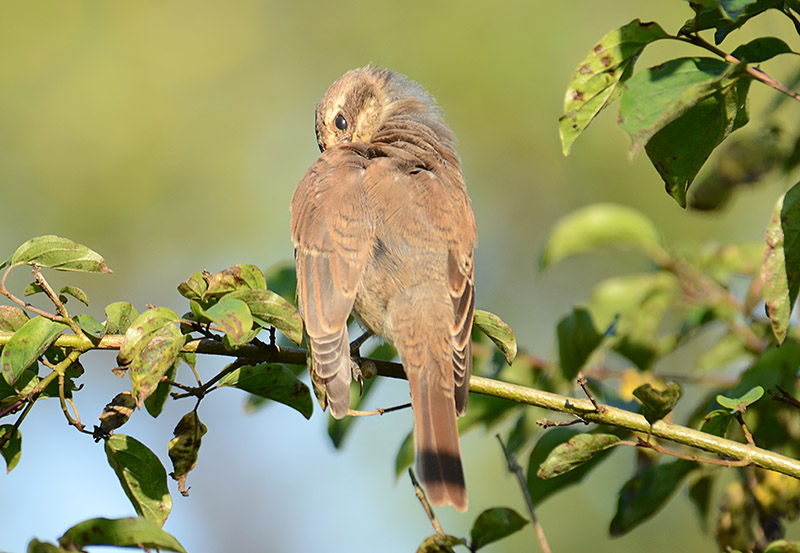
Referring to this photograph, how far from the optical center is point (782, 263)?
2.42 m

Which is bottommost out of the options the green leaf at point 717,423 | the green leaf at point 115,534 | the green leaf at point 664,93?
the green leaf at point 717,423

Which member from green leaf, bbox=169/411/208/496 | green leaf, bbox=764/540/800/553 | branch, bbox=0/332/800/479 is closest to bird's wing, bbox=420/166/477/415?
branch, bbox=0/332/800/479

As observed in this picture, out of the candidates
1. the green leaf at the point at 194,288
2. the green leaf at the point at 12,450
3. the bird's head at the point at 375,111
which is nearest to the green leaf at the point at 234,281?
the green leaf at the point at 194,288

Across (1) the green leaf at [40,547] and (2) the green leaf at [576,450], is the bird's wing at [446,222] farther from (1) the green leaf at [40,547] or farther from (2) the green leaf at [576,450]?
(1) the green leaf at [40,547]

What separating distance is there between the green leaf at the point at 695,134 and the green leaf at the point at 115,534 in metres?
1.57

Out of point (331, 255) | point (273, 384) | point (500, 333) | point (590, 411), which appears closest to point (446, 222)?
point (331, 255)

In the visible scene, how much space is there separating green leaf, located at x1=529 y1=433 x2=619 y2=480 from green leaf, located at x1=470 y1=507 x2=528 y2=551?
0.16 m

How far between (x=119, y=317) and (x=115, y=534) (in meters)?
0.84

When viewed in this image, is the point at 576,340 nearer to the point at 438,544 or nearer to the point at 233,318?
the point at 438,544

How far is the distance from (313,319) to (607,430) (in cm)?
113

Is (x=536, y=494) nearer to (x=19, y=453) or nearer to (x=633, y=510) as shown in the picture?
(x=633, y=510)

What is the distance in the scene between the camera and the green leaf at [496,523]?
101 inches

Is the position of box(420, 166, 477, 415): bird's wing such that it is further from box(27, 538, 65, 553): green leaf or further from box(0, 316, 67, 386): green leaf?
box(27, 538, 65, 553): green leaf

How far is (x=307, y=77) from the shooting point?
36.3 ft
